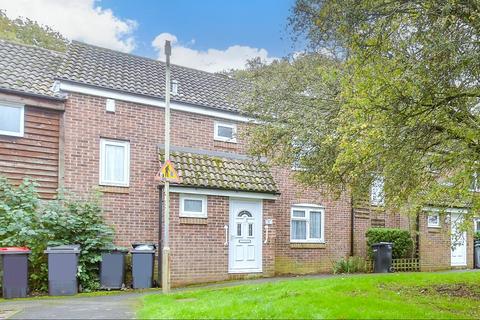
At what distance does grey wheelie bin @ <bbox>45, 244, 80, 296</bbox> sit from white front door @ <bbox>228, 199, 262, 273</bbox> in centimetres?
505

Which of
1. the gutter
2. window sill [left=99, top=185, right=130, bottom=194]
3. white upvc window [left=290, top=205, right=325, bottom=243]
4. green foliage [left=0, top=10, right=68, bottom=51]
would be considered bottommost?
white upvc window [left=290, top=205, right=325, bottom=243]

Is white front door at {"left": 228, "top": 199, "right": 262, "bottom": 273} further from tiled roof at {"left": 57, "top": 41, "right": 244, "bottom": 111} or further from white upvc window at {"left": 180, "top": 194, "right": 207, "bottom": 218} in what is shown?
tiled roof at {"left": 57, "top": 41, "right": 244, "bottom": 111}

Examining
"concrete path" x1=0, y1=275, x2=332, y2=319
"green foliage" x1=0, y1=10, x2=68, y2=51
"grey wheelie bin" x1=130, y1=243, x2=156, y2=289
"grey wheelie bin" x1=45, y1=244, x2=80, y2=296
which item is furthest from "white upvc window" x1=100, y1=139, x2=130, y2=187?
"green foliage" x1=0, y1=10, x2=68, y2=51

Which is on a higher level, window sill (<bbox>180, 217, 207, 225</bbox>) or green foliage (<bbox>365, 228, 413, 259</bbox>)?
window sill (<bbox>180, 217, 207, 225</bbox>)

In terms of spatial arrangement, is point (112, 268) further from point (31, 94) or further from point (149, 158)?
point (31, 94)

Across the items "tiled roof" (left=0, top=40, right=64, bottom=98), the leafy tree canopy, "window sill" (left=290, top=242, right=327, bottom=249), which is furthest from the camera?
"window sill" (left=290, top=242, right=327, bottom=249)

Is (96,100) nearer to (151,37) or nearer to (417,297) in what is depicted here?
(151,37)

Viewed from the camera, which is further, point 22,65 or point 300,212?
point 300,212

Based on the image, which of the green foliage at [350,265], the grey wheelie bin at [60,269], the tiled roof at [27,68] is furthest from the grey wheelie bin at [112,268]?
the green foliage at [350,265]

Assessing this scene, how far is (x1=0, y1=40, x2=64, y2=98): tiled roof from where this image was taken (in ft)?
48.9

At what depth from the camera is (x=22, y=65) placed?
53.1ft

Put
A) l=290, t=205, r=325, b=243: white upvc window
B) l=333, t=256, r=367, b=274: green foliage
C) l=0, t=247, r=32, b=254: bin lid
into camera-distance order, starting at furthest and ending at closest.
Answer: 1. l=333, t=256, r=367, b=274: green foliage
2. l=290, t=205, r=325, b=243: white upvc window
3. l=0, t=247, r=32, b=254: bin lid

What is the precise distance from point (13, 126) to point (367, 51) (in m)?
9.60

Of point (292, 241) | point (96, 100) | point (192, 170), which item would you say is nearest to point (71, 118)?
point (96, 100)
